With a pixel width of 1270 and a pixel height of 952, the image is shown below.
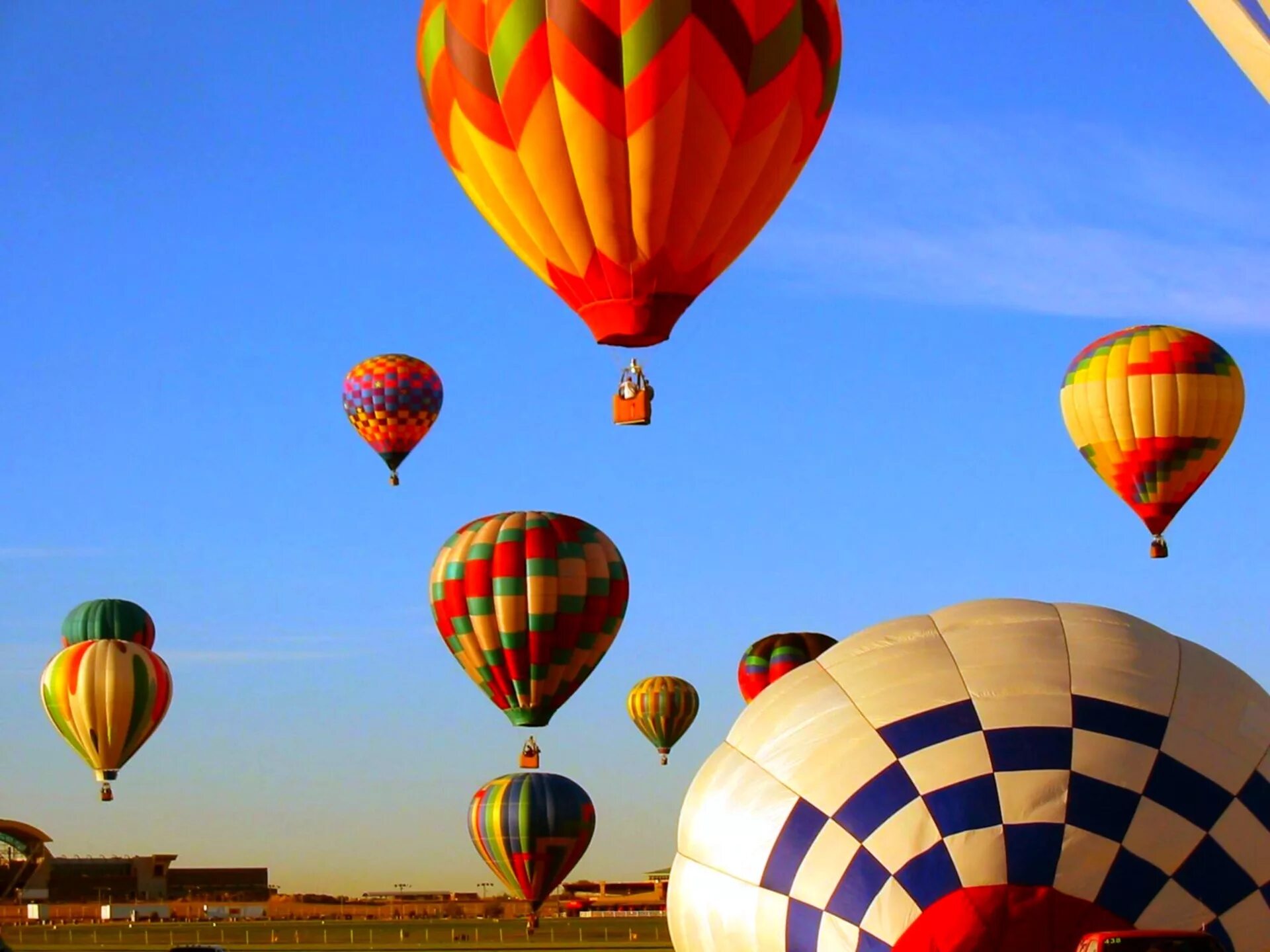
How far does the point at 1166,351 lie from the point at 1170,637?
29.2m

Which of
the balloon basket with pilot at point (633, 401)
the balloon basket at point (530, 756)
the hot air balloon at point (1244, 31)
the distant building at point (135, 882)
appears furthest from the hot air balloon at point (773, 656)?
the distant building at point (135, 882)

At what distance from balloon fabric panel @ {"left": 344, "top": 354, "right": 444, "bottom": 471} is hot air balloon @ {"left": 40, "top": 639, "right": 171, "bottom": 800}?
297 inches

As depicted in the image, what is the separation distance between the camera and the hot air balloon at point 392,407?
4728 centimetres

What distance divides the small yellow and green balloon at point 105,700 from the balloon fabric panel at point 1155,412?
22.0 meters

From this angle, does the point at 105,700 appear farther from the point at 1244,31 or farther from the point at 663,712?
the point at 1244,31

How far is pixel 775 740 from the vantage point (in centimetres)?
964

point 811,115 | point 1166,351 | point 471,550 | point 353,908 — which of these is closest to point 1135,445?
point 1166,351

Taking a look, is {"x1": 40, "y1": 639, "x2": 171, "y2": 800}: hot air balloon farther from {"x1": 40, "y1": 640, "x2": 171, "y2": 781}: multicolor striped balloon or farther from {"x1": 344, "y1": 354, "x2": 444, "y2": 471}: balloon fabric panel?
{"x1": 344, "y1": 354, "x2": 444, "y2": 471}: balloon fabric panel

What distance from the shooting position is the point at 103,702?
44.9 m

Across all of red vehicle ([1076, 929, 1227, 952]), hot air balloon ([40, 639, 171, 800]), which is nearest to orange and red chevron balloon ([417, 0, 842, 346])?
red vehicle ([1076, 929, 1227, 952])

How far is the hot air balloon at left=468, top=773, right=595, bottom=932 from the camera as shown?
38.9 m

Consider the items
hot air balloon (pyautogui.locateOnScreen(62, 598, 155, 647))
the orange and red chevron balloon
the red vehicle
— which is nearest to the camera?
the red vehicle

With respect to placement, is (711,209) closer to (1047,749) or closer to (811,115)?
(811,115)

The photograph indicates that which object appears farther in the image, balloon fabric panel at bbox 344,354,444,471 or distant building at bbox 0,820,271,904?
distant building at bbox 0,820,271,904
